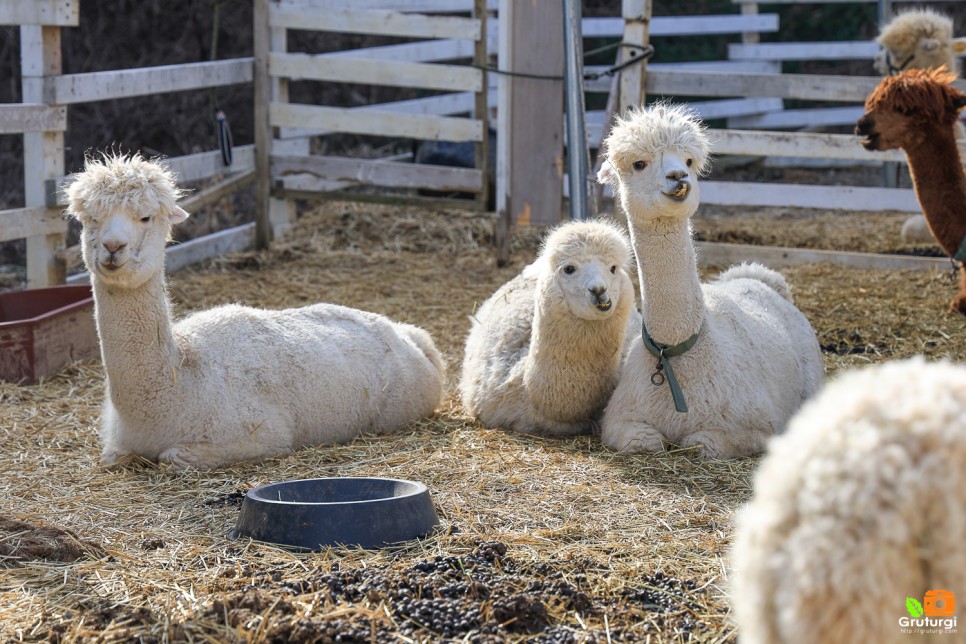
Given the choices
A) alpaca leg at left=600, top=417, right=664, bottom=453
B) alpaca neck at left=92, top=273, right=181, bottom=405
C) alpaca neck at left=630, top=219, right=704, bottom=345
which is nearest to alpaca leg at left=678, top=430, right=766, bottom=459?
alpaca leg at left=600, top=417, right=664, bottom=453

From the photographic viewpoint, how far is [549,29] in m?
9.24

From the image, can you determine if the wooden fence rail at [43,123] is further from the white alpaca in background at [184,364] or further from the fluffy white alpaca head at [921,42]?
the fluffy white alpaca head at [921,42]

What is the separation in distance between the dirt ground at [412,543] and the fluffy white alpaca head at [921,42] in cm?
301

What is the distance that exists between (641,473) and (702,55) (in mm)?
11672

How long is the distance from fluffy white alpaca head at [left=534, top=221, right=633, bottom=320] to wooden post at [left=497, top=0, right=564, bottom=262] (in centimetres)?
381

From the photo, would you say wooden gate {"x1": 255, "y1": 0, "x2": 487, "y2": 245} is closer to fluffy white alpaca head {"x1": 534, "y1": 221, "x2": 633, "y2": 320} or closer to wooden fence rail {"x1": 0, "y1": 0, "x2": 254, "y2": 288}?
wooden fence rail {"x1": 0, "y1": 0, "x2": 254, "y2": 288}

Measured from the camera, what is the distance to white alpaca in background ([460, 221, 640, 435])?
5.39 metres

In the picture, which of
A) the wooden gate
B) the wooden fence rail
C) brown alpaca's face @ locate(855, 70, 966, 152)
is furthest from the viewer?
the wooden gate

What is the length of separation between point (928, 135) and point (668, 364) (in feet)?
9.93

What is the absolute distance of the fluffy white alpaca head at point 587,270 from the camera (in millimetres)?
5285

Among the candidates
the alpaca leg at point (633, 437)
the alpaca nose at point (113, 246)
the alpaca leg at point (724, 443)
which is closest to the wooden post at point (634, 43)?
the alpaca leg at point (633, 437)

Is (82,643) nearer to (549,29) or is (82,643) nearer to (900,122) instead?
(900,122)

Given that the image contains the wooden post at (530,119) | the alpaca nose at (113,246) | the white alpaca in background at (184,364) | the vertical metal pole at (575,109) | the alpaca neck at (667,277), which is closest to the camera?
the alpaca nose at (113,246)

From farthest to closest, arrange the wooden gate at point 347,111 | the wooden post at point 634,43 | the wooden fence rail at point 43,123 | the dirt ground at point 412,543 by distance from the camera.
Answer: the wooden gate at point 347,111 < the wooden post at point 634,43 < the wooden fence rail at point 43,123 < the dirt ground at point 412,543
